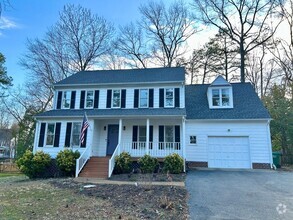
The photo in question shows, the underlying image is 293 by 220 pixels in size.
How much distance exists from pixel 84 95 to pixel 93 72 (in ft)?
11.9

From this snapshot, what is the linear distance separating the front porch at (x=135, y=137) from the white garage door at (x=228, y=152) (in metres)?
2.38

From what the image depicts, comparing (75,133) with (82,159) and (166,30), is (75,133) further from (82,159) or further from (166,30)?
(166,30)

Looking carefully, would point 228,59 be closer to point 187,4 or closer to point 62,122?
point 187,4

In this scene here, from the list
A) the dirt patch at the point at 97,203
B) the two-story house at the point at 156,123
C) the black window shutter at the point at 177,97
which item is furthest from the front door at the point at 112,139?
the dirt patch at the point at 97,203

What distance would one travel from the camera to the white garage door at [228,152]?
14098 millimetres

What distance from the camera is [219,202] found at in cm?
666

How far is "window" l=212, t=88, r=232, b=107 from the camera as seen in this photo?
15.8 meters

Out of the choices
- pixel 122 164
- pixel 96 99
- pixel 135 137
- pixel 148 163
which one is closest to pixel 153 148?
pixel 135 137

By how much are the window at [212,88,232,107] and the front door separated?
7.56 metres

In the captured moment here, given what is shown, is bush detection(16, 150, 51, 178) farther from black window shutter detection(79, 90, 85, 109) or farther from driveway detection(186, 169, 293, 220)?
driveway detection(186, 169, 293, 220)

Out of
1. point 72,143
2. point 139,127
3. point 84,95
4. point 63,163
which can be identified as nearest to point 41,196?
point 63,163

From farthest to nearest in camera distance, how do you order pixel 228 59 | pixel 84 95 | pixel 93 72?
1. pixel 228 59
2. pixel 93 72
3. pixel 84 95

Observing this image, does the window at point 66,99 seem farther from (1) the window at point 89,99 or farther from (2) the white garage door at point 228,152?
(2) the white garage door at point 228,152

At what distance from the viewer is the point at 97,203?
6535 mm
